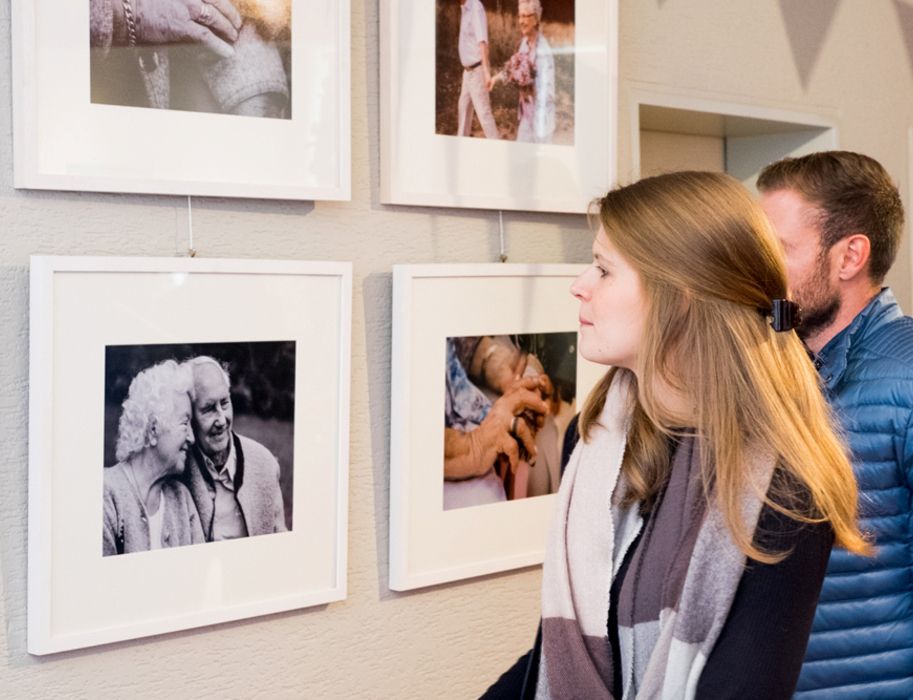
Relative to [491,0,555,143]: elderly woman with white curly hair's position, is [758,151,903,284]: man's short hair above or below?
below

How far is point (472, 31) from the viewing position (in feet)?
5.61

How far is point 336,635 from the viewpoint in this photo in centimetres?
164

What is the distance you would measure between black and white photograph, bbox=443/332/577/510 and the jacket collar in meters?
0.44

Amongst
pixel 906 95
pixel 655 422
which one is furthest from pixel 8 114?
pixel 906 95

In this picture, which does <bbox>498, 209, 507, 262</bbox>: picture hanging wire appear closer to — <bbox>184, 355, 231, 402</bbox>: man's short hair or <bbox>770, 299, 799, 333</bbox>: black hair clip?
<bbox>184, 355, 231, 402</bbox>: man's short hair

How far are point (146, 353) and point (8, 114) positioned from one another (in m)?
0.33

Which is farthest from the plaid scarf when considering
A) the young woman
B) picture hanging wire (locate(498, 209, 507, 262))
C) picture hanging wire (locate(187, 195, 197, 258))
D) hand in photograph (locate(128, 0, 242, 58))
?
hand in photograph (locate(128, 0, 242, 58))

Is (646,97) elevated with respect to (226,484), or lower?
elevated

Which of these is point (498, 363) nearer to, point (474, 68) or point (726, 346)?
point (474, 68)

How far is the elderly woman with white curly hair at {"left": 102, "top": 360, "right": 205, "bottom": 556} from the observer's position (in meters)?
1.39

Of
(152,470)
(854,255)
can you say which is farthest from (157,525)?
(854,255)

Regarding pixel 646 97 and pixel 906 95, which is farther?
pixel 906 95

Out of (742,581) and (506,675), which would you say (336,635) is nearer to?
(506,675)

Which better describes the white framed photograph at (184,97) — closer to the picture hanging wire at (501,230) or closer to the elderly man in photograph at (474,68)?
the elderly man in photograph at (474,68)
